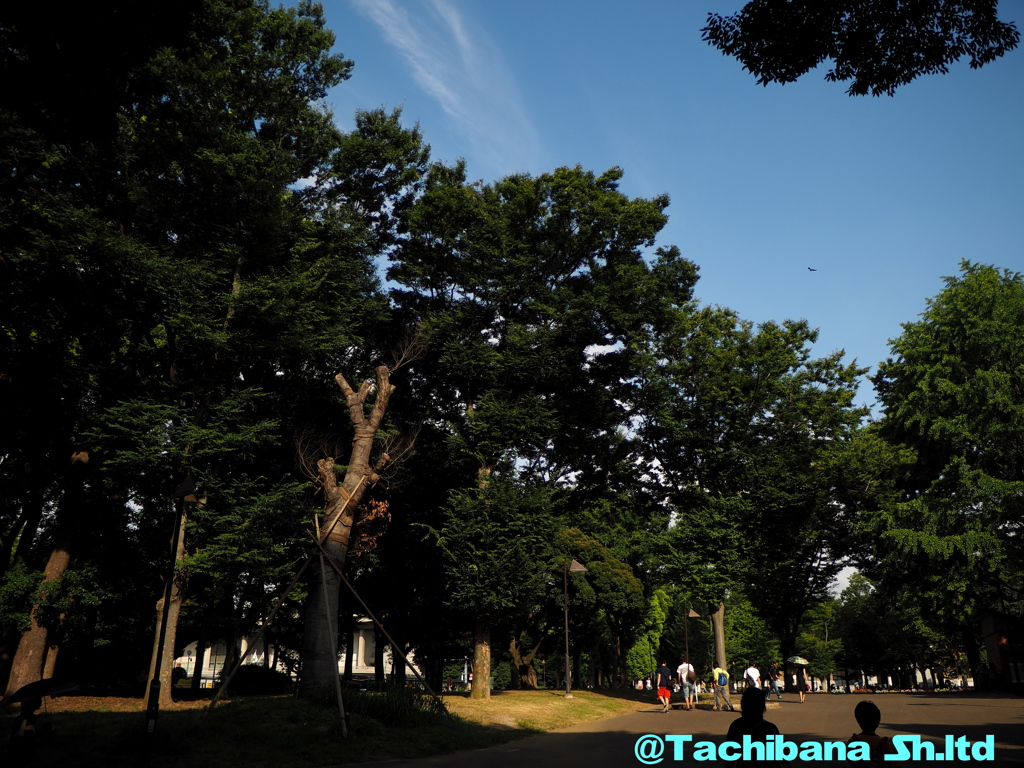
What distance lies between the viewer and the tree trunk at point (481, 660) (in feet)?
77.8

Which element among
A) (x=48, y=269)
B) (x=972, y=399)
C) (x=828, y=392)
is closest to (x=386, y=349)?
(x=48, y=269)

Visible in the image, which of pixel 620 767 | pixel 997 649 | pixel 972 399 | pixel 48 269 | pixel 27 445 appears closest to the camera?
pixel 620 767

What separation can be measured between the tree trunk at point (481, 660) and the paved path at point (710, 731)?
4709 millimetres

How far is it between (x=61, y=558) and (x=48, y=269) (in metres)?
9.70

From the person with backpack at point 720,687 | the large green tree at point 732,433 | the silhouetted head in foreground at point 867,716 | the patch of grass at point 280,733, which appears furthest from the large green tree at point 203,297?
the silhouetted head in foreground at point 867,716

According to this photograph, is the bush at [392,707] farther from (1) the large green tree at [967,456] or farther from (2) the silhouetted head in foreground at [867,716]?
(1) the large green tree at [967,456]

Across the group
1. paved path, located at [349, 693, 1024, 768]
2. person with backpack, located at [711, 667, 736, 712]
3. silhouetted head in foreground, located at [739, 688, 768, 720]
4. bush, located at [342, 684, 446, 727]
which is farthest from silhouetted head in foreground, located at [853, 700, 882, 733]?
person with backpack, located at [711, 667, 736, 712]

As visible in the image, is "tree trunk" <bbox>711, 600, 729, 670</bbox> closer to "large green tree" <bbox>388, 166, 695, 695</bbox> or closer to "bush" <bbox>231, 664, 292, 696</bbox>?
"large green tree" <bbox>388, 166, 695, 695</bbox>

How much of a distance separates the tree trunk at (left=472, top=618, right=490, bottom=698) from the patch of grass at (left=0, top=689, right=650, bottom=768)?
483cm

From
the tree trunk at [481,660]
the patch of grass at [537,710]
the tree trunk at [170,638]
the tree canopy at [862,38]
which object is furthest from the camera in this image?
the tree trunk at [481,660]

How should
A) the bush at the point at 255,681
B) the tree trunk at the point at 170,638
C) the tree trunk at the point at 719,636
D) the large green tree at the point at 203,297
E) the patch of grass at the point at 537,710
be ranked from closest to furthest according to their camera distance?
the patch of grass at the point at 537,710 → the tree trunk at the point at 170,638 → the large green tree at the point at 203,297 → the tree trunk at the point at 719,636 → the bush at the point at 255,681

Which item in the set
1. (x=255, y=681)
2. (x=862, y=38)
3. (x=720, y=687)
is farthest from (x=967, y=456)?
(x=255, y=681)

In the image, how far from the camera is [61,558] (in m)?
23.2

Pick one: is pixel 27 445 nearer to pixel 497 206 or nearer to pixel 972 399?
pixel 497 206
